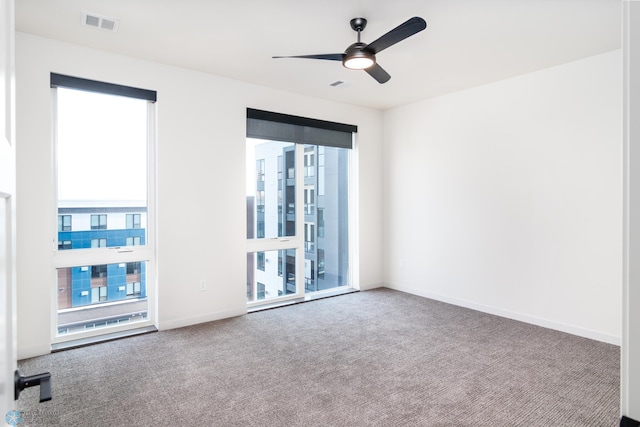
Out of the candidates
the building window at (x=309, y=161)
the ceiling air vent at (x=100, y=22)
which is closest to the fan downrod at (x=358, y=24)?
the ceiling air vent at (x=100, y=22)

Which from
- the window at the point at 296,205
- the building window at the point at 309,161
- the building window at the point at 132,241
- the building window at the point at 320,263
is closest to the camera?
the building window at the point at 132,241

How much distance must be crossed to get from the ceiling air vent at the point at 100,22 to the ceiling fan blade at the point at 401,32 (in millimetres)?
1990

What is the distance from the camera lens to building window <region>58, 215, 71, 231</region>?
3.35 meters

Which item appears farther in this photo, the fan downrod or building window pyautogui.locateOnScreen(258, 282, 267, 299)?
building window pyautogui.locateOnScreen(258, 282, 267, 299)

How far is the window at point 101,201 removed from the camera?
3.38 m

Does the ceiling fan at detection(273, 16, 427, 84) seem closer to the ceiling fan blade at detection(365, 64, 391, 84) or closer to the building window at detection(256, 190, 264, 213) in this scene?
the ceiling fan blade at detection(365, 64, 391, 84)

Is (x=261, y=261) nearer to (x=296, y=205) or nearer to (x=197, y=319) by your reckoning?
(x=296, y=205)

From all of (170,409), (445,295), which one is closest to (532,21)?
(445,295)

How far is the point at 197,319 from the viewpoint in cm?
398

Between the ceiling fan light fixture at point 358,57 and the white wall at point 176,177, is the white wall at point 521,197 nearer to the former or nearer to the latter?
the white wall at point 176,177

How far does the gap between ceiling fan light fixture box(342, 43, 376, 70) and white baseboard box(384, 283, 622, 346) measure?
120 inches

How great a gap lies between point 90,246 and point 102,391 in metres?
1.47

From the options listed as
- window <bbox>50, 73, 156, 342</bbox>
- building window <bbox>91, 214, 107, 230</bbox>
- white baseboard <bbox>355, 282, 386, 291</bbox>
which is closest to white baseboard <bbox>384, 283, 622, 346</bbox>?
white baseboard <bbox>355, 282, 386, 291</bbox>

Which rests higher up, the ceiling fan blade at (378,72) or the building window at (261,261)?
the ceiling fan blade at (378,72)
